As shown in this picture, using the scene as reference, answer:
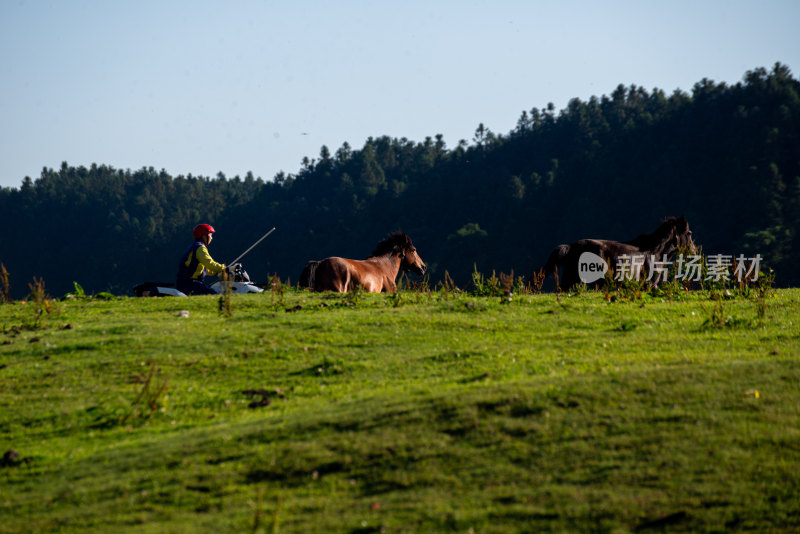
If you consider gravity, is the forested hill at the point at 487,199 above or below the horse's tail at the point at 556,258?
above

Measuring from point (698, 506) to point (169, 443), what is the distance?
17.5ft

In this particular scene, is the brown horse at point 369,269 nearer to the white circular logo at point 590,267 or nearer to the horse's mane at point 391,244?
the horse's mane at point 391,244

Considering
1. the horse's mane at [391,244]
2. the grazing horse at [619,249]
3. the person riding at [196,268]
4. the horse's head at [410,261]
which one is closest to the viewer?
the person riding at [196,268]

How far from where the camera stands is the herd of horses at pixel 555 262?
819 inches

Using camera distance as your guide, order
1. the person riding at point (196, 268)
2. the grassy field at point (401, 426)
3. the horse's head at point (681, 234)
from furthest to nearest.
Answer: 1. the horse's head at point (681, 234)
2. the person riding at point (196, 268)
3. the grassy field at point (401, 426)

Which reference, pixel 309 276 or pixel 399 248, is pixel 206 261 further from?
pixel 399 248

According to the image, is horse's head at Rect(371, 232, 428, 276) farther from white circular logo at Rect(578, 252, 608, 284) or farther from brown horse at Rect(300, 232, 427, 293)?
white circular logo at Rect(578, 252, 608, 284)

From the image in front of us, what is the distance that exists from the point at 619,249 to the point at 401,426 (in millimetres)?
14876

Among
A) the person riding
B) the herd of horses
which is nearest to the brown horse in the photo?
the herd of horses

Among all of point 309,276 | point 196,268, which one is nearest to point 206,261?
point 196,268

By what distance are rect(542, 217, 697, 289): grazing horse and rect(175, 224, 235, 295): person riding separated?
8566mm

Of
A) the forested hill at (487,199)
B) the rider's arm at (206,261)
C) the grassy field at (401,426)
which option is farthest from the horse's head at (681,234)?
the forested hill at (487,199)

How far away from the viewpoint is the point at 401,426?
8.58 m

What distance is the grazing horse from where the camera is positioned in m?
22.0
